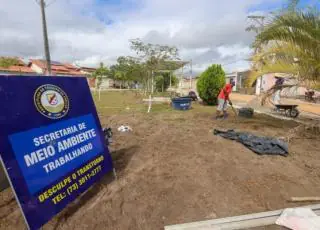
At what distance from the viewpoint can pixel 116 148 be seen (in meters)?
4.94

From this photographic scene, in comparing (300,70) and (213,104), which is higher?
(300,70)

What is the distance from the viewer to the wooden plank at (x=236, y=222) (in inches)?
98.3

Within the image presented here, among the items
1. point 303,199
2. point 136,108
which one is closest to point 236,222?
point 303,199

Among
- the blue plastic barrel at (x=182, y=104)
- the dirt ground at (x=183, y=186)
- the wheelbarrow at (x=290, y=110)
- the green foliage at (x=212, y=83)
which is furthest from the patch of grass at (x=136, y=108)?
the dirt ground at (x=183, y=186)

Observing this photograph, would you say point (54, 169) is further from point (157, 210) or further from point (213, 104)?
point (213, 104)

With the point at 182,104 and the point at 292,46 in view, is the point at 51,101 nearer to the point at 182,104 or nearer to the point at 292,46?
the point at 292,46

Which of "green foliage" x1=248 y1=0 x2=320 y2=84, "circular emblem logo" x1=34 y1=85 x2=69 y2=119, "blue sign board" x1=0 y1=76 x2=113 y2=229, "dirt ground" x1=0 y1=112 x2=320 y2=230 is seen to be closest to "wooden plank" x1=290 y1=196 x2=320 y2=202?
"dirt ground" x1=0 y1=112 x2=320 y2=230

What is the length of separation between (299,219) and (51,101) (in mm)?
3015

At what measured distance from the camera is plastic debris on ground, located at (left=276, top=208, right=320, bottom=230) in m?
2.48

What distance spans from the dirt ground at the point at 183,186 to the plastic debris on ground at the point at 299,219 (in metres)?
0.19

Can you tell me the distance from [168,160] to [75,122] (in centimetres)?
193

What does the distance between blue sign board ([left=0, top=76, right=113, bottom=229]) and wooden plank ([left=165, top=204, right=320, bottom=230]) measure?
121cm

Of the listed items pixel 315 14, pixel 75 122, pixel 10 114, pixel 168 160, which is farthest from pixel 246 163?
pixel 315 14

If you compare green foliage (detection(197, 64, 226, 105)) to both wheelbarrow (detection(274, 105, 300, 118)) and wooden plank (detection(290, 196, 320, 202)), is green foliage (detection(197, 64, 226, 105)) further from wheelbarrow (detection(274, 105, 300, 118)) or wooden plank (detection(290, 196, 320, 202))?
wooden plank (detection(290, 196, 320, 202))
